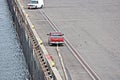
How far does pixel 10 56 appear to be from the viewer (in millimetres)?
58375

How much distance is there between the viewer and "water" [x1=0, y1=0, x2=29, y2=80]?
50834mm

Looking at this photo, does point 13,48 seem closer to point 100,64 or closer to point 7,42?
point 7,42

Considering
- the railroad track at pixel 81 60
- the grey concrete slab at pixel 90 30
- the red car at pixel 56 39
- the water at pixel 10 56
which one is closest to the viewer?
the railroad track at pixel 81 60

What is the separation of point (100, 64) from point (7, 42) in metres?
27.0

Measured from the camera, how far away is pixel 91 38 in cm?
5334

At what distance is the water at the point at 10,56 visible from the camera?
5083 cm

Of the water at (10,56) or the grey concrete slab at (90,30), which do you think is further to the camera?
the water at (10,56)

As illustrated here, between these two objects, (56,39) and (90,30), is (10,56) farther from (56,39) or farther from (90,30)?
(56,39)

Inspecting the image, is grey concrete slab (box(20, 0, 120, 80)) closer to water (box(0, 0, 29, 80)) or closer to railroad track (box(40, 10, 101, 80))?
railroad track (box(40, 10, 101, 80))

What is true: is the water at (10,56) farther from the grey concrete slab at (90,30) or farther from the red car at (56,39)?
the red car at (56,39)

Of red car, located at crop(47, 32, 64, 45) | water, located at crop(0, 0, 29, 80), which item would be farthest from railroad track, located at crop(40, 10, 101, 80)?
water, located at crop(0, 0, 29, 80)

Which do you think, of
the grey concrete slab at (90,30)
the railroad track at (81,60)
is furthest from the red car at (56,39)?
the railroad track at (81,60)

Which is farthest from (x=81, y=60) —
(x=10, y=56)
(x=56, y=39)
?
(x=10, y=56)

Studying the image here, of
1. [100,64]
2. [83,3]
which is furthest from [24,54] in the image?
[83,3]
